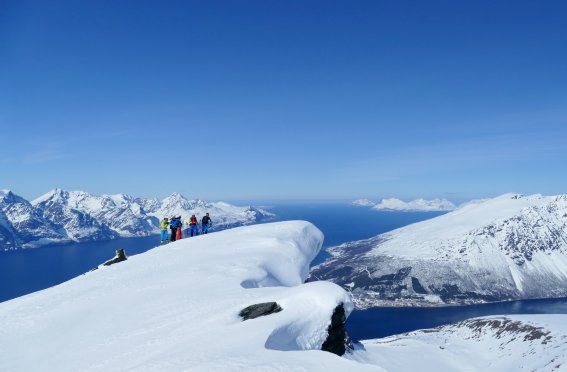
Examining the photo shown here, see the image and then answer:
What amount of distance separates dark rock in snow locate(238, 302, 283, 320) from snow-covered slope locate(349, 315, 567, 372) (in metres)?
36.8

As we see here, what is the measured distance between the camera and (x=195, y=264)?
103ft

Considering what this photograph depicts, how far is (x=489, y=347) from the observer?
345ft

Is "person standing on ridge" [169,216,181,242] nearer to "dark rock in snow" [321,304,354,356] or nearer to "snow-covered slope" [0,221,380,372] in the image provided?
"snow-covered slope" [0,221,380,372]

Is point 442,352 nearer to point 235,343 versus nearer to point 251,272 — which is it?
point 251,272

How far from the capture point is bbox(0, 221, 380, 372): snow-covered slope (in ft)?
51.7

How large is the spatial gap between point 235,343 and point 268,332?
1.82 metres

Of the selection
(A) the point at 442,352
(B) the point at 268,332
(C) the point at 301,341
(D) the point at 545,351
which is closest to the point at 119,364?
(B) the point at 268,332

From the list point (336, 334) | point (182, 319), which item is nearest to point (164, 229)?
point (182, 319)

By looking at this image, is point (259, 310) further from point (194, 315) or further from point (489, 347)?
point (489, 347)

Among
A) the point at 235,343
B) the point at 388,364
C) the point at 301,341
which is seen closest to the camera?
the point at 235,343

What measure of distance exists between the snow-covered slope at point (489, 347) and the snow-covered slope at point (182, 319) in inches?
1292

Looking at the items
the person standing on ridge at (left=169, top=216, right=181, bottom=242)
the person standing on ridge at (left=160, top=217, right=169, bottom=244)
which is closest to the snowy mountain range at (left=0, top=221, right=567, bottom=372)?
the person standing on ridge at (left=169, top=216, right=181, bottom=242)

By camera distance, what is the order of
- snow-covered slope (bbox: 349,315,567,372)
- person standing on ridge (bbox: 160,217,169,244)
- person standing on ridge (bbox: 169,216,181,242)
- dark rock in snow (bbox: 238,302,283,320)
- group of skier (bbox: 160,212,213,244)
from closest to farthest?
dark rock in snow (bbox: 238,302,283,320) → person standing on ridge (bbox: 169,216,181,242) → group of skier (bbox: 160,212,213,244) → person standing on ridge (bbox: 160,217,169,244) → snow-covered slope (bbox: 349,315,567,372)

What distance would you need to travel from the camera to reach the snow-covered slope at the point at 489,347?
2633 inches
